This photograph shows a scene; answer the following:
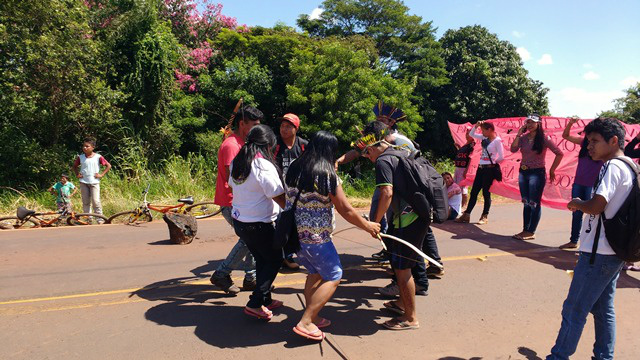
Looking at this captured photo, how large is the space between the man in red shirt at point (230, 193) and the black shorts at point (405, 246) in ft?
5.08

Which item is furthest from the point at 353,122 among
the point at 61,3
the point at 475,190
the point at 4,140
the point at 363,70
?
the point at 4,140

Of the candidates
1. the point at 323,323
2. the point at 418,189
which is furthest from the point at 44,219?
the point at 418,189

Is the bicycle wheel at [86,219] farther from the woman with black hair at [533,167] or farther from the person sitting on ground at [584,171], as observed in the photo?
the person sitting on ground at [584,171]

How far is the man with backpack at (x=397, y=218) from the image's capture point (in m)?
3.74

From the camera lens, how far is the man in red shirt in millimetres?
4480

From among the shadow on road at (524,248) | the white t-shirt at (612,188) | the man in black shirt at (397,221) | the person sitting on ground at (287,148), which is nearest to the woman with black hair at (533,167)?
the shadow on road at (524,248)

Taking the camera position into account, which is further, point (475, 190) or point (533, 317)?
point (475, 190)

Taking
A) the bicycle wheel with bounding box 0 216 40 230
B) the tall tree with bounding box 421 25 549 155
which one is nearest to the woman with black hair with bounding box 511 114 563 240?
the bicycle wheel with bounding box 0 216 40 230

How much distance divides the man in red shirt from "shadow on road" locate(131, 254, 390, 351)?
0.70 ft

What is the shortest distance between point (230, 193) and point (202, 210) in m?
4.87

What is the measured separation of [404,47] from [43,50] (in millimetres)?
15895

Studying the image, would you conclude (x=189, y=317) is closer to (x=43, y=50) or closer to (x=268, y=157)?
(x=268, y=157)

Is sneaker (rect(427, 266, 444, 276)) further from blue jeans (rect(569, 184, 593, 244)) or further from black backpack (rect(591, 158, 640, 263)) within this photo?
blue jeans (rect(569, 184, 593, 244))

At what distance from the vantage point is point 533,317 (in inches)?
166
